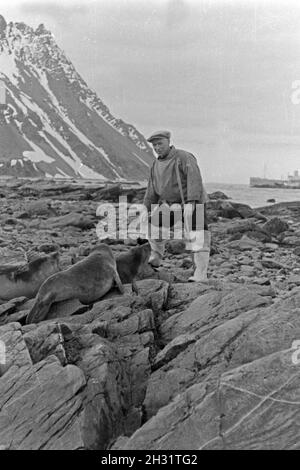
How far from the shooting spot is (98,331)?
Result: 19.1ft

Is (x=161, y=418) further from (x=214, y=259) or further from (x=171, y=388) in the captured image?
(x=214, y=259)

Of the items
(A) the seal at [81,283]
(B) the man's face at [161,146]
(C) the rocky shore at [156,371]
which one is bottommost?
(C) the rocky shore at [156,371]

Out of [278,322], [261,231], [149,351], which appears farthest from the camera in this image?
[261,231]

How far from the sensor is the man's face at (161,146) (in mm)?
7848

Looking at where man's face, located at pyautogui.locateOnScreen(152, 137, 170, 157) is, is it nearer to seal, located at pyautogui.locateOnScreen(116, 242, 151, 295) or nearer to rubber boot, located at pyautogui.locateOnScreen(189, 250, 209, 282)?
seal, located at pyautogui.locateOnScreen(116, 242, 151, 295)

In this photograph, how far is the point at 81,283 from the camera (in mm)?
6852

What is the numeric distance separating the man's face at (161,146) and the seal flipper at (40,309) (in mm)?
2614

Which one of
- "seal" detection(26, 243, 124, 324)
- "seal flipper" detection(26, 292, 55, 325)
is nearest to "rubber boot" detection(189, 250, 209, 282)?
"seal" detection(26, 243, 124, 324)

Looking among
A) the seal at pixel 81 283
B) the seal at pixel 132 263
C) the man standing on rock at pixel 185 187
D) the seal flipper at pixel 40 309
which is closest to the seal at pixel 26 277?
the seal at pixel 81 283

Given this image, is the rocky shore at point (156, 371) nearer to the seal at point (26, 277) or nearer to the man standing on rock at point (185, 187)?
the seal at point (26, 277)

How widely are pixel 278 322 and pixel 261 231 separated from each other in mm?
9937

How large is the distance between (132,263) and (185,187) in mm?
1288

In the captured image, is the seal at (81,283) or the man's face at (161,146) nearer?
the seal at (81,283)
